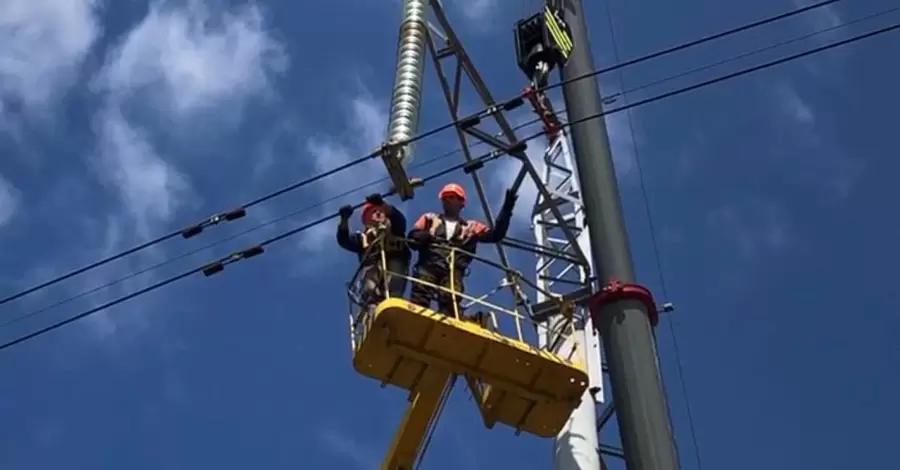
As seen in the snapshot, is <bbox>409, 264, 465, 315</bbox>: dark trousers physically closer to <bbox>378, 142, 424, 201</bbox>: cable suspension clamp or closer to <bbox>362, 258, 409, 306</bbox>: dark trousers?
<bbox>362, 258, 409, 306</bbox>: dark trousers

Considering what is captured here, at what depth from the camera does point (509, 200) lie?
18.9 m

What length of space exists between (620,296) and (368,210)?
11.7 feet

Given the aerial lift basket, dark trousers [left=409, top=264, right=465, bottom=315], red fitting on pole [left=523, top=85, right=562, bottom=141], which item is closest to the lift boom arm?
the aerial lift basket

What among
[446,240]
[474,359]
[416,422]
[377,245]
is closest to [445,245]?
[446,240]

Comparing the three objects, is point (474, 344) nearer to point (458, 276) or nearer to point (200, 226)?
point (458, 276)

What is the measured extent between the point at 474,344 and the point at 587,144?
3.06 m

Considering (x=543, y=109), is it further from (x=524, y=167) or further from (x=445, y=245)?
(x=445, y=245)

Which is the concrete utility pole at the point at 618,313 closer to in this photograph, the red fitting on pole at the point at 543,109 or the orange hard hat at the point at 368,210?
the red fitting on pole at the point at 543,109

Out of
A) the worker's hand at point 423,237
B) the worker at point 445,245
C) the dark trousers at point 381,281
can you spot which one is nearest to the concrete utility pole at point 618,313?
the worker at point 445,245

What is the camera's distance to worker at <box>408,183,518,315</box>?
18.6 meters

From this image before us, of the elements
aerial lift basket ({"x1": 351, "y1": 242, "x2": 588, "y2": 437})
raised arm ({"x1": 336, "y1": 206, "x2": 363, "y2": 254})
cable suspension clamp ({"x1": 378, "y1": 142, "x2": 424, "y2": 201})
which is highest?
cable suspension clamp ({"x1": 378, "y1": 142, "x2": 424, "y2": 201})

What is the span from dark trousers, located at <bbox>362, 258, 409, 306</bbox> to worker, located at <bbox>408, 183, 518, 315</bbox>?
16 cm

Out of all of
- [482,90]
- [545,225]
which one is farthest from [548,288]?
[482,90]

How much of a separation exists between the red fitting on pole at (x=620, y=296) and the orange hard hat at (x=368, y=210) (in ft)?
10.2
